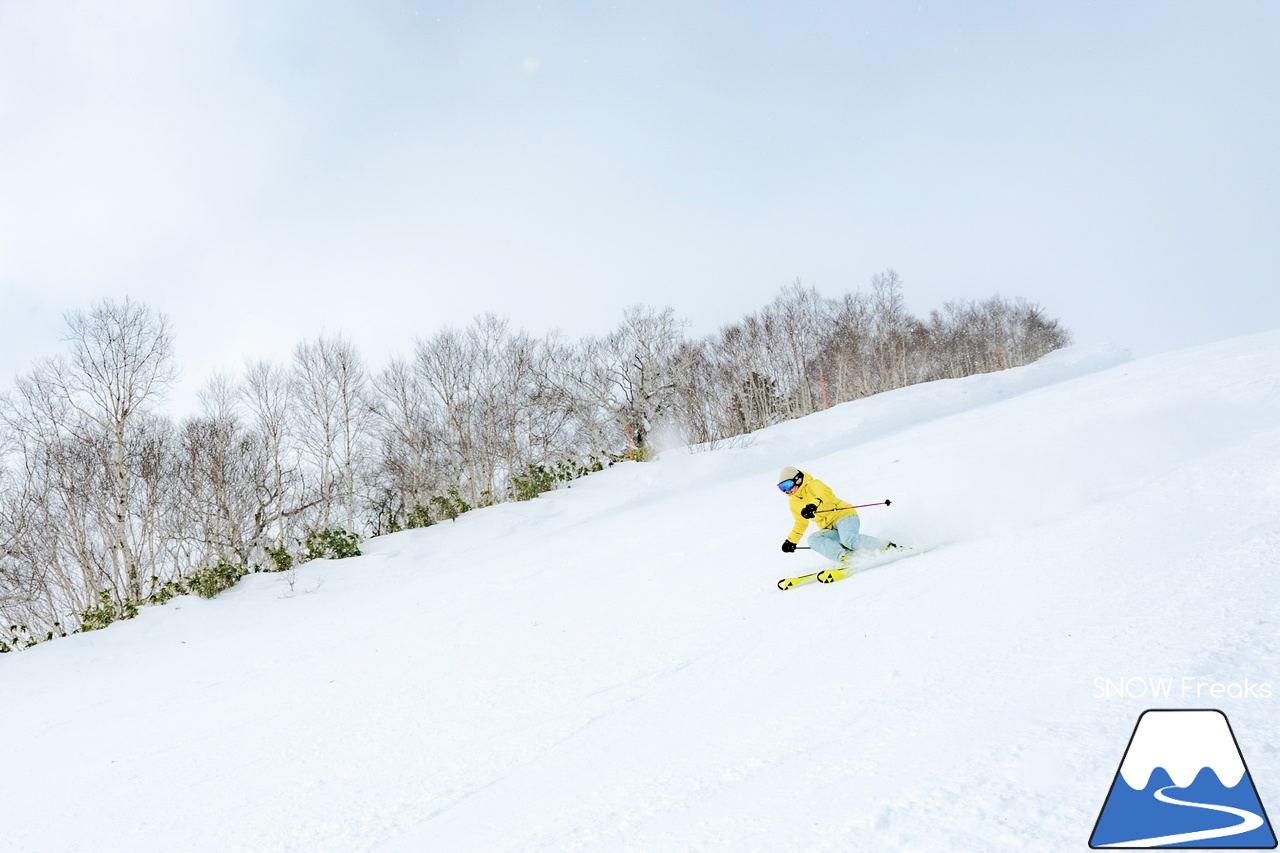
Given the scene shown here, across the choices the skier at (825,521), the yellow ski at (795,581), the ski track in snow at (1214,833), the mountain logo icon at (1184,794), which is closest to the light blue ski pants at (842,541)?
the skier at (825,521)

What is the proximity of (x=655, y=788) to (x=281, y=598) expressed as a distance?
10224mm

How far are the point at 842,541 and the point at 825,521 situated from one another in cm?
25

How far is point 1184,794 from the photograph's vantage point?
1.91 meters

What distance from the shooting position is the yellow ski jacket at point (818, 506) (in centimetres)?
602

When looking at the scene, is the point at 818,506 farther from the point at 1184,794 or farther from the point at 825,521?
the point at 1184,794

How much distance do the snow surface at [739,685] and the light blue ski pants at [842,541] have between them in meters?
0.40

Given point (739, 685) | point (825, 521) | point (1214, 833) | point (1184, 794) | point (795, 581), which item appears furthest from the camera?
point (825, 521)

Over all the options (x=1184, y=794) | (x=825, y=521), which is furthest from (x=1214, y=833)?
(x=825, y=521)

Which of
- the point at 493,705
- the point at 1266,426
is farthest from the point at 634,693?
the point at 1266,426

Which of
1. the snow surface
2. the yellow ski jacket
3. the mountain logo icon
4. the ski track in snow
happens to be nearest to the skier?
the yellow ski jacket

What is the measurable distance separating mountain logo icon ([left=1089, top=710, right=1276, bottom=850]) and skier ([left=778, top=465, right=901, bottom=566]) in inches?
143

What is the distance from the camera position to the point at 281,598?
34.4 ft

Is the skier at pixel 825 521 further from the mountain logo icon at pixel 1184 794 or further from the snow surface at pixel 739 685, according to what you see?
the mountain logo icon at pixel 1184 794

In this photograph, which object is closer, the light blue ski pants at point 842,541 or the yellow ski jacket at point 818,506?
the light blue ski pants at point 842,541
